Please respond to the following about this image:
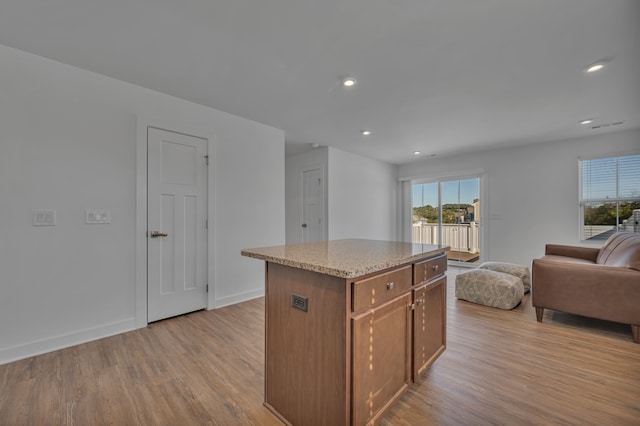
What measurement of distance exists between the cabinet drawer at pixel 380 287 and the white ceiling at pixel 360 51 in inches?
63.6

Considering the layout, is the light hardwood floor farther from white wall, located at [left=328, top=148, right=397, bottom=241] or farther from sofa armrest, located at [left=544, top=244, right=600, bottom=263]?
white wall, located at [left=328, top=148, right=397, bottom=241]

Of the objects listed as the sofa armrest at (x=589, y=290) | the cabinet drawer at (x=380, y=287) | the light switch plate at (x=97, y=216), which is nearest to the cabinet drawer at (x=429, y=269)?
the cabinet drawer at (x=380, y=287)

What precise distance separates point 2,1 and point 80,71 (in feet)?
2.57

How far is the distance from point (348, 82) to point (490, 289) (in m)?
2.92

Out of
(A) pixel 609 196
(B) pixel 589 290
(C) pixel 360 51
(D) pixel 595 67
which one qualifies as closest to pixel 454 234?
(A) pixel 609 196

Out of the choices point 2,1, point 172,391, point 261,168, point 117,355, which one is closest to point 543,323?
point 172,391

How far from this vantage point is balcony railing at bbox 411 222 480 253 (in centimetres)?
570

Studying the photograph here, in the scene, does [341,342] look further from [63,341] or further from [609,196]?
[609,196]

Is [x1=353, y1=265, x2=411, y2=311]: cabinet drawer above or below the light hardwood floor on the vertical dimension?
above

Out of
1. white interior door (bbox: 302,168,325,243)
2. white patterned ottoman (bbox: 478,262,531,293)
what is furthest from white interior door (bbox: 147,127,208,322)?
white patterned ottoman (bbox: 478,262,531,293)

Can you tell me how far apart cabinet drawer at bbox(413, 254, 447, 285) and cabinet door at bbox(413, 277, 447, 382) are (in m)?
0.05

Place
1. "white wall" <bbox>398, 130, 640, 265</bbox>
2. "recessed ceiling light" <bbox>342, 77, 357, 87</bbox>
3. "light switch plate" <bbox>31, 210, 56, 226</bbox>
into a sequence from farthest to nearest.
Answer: "white wall" <bbox>398, 130, 640, 265</bbox>
"recessed ceiling light" <bbox>342, 77, 357, 87</bbox>
"light switch plate" <bbox>31, 210, 56, 226</bbox>

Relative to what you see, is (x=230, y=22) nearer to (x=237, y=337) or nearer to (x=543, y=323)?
(x=237, y=337)

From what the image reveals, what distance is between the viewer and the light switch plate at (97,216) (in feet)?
8.05
